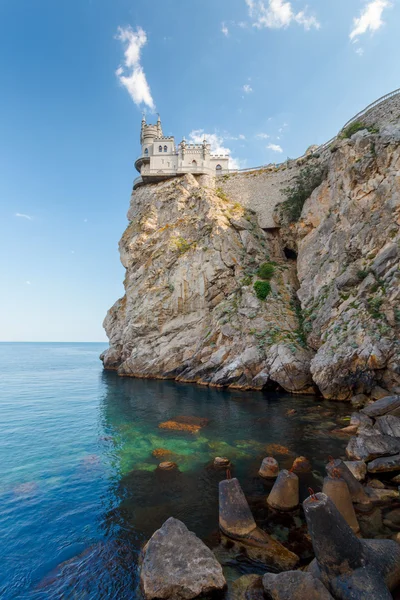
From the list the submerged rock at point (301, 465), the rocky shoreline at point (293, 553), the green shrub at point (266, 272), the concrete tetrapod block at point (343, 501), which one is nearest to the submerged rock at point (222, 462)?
the submerged rock at point (301, 465)

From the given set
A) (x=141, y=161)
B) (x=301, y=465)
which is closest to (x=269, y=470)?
(x=301, y=465)

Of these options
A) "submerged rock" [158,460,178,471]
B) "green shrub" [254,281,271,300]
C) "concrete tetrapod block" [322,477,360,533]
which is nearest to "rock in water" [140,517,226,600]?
"concrete tetrapod block" [322,477,360,533]

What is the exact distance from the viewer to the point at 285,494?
28.7 feet

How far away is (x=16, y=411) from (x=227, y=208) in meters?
33.7

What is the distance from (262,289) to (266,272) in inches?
103

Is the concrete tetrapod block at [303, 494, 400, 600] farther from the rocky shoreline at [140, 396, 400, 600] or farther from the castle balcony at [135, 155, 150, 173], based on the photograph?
the castle balcony at [135, 155, 150, 173]

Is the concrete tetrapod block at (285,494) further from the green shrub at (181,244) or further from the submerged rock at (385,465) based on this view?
the green shrub at (181,244)

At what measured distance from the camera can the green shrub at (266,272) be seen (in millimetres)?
34156

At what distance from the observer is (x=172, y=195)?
44.1 m

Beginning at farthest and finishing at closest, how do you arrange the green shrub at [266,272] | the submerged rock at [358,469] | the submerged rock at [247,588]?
the green shrub at [266,272], the submerged rock at [358,469], the submerged rock at [247,588]

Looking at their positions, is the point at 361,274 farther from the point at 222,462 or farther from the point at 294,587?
the point at 294,587

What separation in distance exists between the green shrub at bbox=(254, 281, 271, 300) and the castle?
882 inches

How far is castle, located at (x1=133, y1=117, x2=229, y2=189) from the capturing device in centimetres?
4569

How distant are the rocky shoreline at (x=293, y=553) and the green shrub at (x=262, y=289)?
2361 cm
